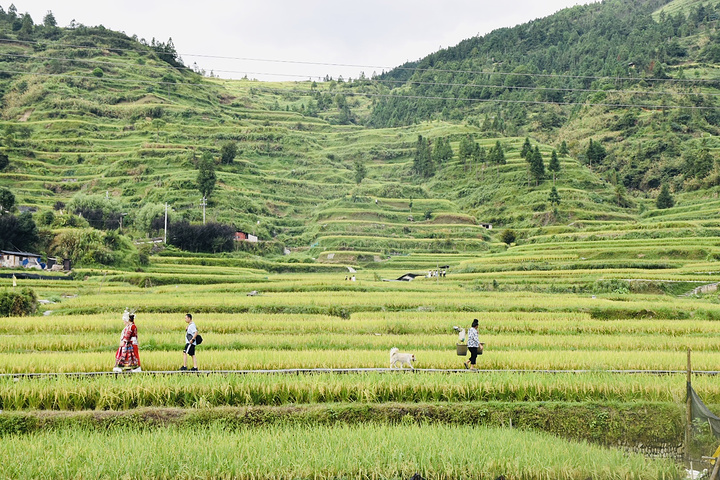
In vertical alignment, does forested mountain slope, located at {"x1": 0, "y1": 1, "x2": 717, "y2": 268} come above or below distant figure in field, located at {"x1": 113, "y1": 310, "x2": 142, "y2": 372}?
above

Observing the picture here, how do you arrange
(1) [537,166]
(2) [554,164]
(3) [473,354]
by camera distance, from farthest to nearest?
(2) [554,164]
(1) [537,166]
(3) [473,354]

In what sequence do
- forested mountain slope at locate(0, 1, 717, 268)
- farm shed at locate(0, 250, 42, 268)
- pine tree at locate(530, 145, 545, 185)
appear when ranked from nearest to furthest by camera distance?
1. farm shed at locate(0, 250, 42, 268)
2. forested mountain slope at locate(0, 1, 717, 268)
3. pine tree at locate(530, 145, 545, 185)

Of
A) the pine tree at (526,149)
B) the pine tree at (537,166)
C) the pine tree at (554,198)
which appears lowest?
the pine tree at (554,198)

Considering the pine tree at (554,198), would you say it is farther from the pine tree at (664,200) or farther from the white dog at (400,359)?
the white dog at (400,359)

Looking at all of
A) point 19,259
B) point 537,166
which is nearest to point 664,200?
point 537,166

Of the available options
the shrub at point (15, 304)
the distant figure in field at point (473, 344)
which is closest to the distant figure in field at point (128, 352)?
the distant figure in field at point (473, 344)

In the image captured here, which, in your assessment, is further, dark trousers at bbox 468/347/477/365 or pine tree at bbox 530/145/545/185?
pine tree at bbox 530/145/545/185

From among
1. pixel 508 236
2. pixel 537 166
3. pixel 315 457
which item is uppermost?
pixel 537 166

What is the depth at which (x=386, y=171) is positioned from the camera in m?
97.7

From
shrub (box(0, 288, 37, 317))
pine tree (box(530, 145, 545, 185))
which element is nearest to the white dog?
shrub (box(0, 288, 37, 317))

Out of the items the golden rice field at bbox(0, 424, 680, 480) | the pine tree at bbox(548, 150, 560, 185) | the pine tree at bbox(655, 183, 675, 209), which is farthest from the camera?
the pine tree at bbox(548, 150, 560, 185)

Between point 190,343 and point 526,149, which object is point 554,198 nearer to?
point 526,149

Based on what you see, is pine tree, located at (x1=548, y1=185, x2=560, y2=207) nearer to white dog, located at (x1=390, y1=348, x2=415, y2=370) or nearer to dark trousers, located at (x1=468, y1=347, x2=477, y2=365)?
dark trousers, located at (x1=468, y1=347, x2=477, y2=365)

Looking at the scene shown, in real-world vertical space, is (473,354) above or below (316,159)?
below
